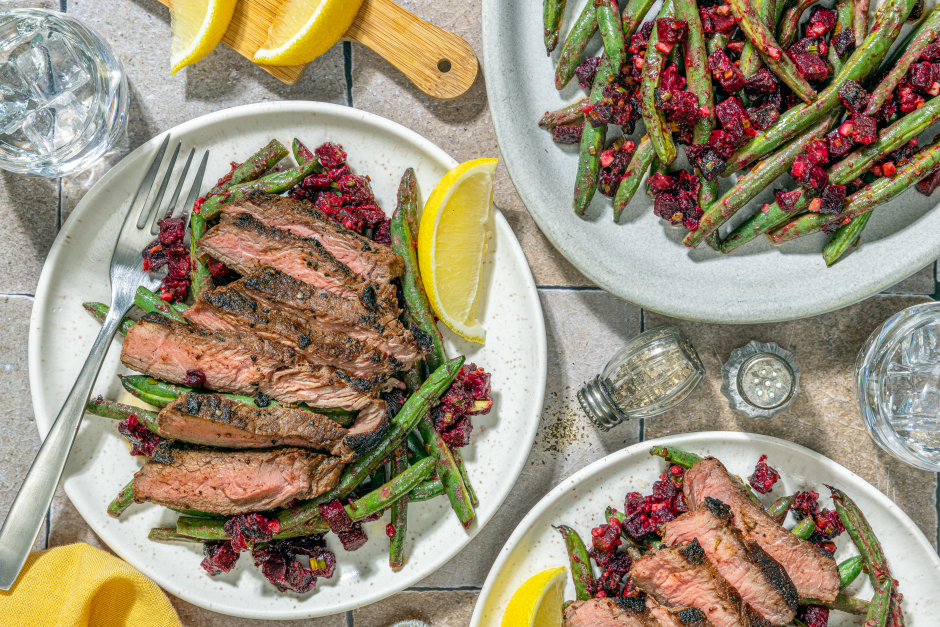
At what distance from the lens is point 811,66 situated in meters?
2.56

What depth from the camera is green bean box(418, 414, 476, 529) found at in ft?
9.87

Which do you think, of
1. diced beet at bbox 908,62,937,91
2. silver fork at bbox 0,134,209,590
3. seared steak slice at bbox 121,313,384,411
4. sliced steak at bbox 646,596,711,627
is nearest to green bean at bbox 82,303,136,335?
silver fork at bbox 0,134,209,590

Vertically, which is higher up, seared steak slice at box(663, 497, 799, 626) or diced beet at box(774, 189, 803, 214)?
diced beet at box(774, 189, 803, 214)

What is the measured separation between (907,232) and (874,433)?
1.00 m

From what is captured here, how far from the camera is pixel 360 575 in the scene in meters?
3.17

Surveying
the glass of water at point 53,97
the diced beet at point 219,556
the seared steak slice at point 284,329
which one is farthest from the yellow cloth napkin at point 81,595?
the glass of water at point 53,97

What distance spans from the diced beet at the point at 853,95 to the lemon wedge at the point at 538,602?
238 cm

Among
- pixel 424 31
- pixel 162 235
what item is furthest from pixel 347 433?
pixel 424 31

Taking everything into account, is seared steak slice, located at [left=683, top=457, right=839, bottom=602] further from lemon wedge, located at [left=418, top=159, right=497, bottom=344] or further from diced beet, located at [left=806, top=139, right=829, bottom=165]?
diced beet, located at [left=806, top=139, right=829, bottom=165]

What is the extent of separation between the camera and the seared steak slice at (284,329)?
269cm

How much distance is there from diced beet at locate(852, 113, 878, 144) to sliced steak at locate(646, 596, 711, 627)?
210cm

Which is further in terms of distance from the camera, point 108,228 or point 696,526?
point 108,228

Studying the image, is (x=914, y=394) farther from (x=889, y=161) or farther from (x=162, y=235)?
(x=162, y=235)

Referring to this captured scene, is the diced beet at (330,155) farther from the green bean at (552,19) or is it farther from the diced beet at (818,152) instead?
the diced beet at (818,152)
